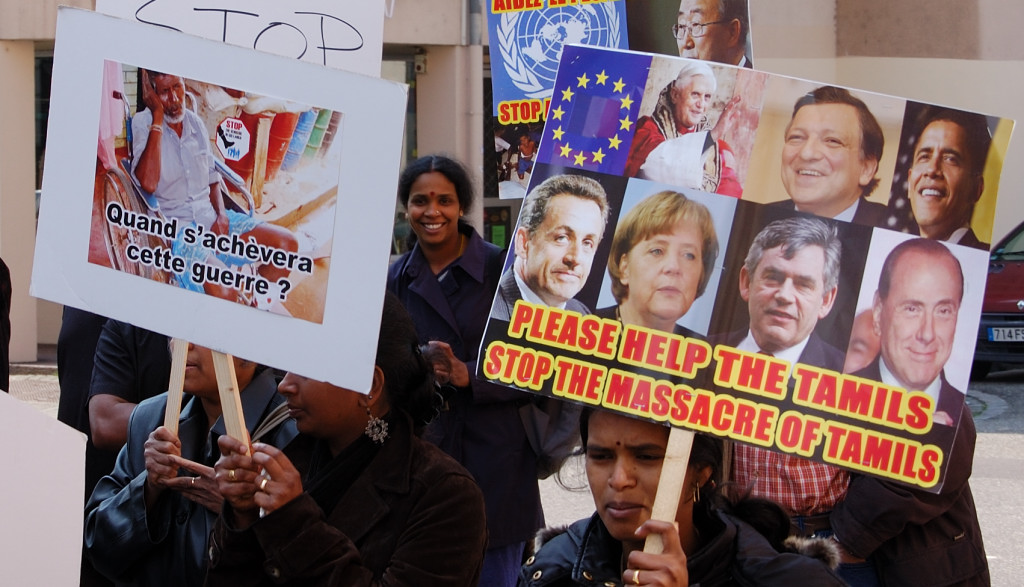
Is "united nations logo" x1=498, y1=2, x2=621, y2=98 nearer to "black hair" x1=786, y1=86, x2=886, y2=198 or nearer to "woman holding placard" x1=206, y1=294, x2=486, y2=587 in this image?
"woman holding placard" x1=206, y1=294, x2=486, y2=587

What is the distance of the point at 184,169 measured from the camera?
265cm

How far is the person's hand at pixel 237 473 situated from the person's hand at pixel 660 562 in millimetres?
757

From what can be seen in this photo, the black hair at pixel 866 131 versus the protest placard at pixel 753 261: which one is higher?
the black hair at pixel 866 131

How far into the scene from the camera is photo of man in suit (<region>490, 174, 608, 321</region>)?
2643 millimetres

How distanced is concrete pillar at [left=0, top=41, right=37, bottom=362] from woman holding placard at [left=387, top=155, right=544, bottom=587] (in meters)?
8.90

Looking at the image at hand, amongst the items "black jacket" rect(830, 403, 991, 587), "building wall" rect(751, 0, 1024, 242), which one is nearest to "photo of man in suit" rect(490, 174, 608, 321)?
"black jacket" rect(830, 403, 991, 587)

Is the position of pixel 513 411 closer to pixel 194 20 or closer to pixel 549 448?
pixel 549 448

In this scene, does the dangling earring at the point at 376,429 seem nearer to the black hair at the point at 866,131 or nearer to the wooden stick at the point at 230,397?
the wooden stick at the point at 230,397

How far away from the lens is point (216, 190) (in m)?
2.61

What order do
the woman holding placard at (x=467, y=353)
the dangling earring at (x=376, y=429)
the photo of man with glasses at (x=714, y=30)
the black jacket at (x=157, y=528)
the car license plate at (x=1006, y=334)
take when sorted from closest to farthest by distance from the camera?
the dangling earring at (x=376, y=429)
the black jacket at (x=157, y=528)
the woman holding placard at (x=467, y=353)
the photo of man with glasses at (x=714, y=30)
the car license plate at (x=1006, y=334)

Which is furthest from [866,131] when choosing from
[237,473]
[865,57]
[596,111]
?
[865,57]

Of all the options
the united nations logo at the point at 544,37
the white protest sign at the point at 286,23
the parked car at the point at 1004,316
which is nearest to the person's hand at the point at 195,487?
the white protest sign at the point at 286,23

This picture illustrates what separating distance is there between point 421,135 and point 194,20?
10355 millimetres

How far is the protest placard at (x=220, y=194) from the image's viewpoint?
2.47 m
